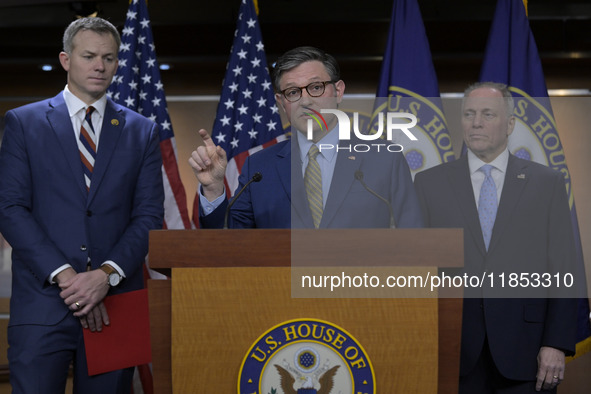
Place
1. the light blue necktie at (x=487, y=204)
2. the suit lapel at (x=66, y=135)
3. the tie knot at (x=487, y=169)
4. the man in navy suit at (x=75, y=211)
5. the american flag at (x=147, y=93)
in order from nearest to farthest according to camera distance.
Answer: the man in navy suit at (x=75, y=211)
the suit lapel at (x=66, y=135)
the light blue necktie at (x=487, y=204)
the tie knot at (x=487, y=169)
the american flag at (x=147, y=93)

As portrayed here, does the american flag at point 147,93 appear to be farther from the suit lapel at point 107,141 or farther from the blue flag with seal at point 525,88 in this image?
the blue flag with seal at point 525,88

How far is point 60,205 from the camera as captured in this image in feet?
8.59

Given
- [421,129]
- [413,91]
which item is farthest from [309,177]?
[413,91]

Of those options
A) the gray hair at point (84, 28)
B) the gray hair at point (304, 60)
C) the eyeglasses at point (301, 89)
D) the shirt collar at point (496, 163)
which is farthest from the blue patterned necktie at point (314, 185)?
the gray hair at point (84, 28)

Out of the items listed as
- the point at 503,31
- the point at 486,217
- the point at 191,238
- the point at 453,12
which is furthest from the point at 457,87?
the point at 191,238

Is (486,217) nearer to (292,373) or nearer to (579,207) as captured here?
(292,373)

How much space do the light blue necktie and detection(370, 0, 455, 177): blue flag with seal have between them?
81cm

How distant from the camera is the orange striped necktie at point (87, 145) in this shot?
8.81 ft

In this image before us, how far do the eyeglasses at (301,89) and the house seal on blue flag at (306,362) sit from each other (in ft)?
3.25

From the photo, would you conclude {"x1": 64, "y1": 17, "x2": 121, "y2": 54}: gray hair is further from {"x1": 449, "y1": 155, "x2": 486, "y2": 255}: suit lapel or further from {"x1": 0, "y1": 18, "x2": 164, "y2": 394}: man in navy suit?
{"x1": 449, "y1": 155, "x2": 486, "y2": 255}: suit lapel

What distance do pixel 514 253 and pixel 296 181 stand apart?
0.92 meters

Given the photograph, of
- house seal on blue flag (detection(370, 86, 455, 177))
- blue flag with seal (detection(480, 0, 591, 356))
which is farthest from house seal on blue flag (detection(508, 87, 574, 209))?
house seal on blue flag (detection(370, 86, 455, 177))

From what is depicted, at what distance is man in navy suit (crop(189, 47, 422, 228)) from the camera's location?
2.24 meters

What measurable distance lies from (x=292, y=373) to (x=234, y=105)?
103 inches
